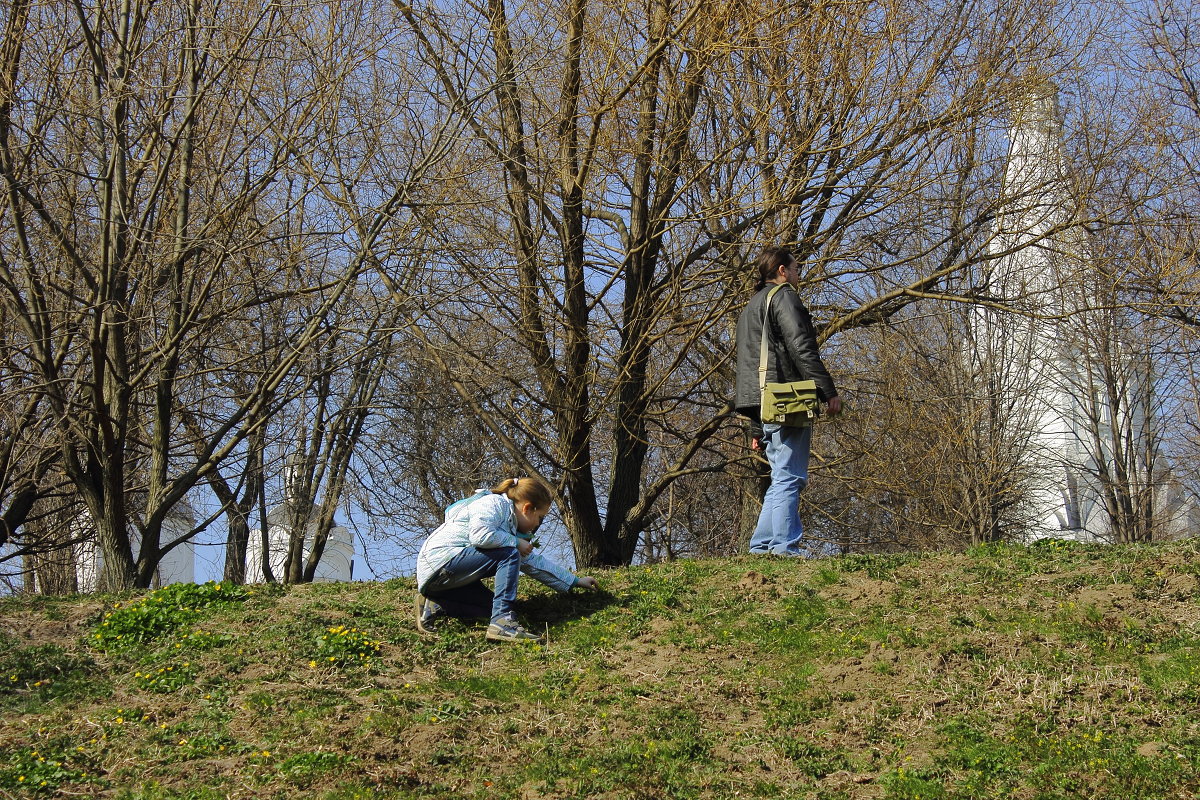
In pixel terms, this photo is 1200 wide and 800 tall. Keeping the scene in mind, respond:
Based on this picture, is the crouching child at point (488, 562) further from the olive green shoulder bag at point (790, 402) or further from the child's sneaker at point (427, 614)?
the olive green shoulder bag at point (790, 402)

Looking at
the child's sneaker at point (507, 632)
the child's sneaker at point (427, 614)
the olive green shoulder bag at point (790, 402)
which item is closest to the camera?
the child's sneaker at point (507, 632)

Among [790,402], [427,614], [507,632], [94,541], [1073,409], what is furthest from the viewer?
[1073,409]

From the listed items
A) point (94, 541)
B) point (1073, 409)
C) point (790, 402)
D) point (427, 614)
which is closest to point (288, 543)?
point (94, 541)

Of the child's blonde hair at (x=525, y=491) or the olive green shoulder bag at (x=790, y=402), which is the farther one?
the olive green shoulder bag at (x=790, y=402)

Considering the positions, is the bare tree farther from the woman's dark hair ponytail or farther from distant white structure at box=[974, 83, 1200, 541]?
distant white structure at box=[974, 83, 1200, 541]

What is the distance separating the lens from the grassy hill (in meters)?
4.99

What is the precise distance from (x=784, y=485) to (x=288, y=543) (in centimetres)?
1124

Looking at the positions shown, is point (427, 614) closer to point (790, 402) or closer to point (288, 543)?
point (790, 402)

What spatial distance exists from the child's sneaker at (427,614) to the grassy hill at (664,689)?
0.12m

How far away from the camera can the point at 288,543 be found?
680 inches

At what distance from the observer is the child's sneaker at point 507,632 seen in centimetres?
674

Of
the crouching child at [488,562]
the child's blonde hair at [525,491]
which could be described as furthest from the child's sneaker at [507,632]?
the child's blonde hair at [525,491]

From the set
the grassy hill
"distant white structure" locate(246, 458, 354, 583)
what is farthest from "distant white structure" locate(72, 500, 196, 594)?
the grassy hill

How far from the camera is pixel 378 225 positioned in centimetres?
1018
